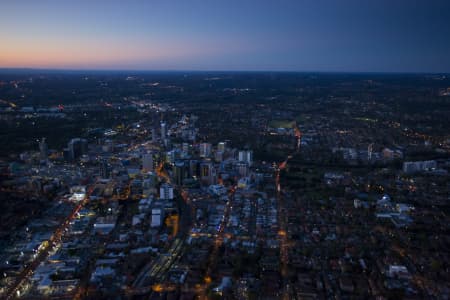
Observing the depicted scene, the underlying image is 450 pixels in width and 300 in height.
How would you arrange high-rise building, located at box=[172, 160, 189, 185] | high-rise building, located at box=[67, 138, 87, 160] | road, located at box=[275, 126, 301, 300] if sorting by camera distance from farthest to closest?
high-rise building, located at box=[67, 138, 87, 160]
high-rise building, located at box=[172, 160, 189, 185]
road, located at box=[275, 126, 301, 300]

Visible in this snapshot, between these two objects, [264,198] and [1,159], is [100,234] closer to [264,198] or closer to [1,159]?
[264,198]

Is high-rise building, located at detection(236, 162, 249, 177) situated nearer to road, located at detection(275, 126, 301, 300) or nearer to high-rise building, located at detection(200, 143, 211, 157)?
road, located at detection(275, 126, 301, 300)

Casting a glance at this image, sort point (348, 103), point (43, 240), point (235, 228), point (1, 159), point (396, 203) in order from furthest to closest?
point (348, 103), point (1, 159), point (396, 203), point (235, 228), point (43, 240)

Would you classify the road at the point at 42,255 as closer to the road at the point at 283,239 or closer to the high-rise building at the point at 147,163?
the high-rise building at the point at 147,163

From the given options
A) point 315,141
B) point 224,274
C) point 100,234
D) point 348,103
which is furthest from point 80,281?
point 348,103

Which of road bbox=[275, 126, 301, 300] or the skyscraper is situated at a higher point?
the skyscraper

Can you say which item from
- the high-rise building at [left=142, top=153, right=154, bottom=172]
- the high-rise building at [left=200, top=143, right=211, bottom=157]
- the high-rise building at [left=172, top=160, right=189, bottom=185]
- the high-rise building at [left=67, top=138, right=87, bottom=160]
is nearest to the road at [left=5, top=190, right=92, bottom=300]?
the high-rise building at [left=172, top=160, right=189, bottom=185]

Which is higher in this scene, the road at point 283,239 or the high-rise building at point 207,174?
the high-rise building at point 207,174

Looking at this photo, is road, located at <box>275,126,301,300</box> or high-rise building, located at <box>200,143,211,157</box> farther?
high-rise building, located at <box>200,143,211,157</box>

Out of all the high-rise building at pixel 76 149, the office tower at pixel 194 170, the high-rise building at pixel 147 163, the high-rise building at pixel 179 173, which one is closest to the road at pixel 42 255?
the high-rise building at pixel 179 173

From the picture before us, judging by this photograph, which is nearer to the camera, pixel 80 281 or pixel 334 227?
pixel 80 281

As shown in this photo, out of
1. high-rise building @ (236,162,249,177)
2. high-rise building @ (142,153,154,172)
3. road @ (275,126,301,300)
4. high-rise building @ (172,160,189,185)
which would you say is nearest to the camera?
road @ (275,126,301,300)
